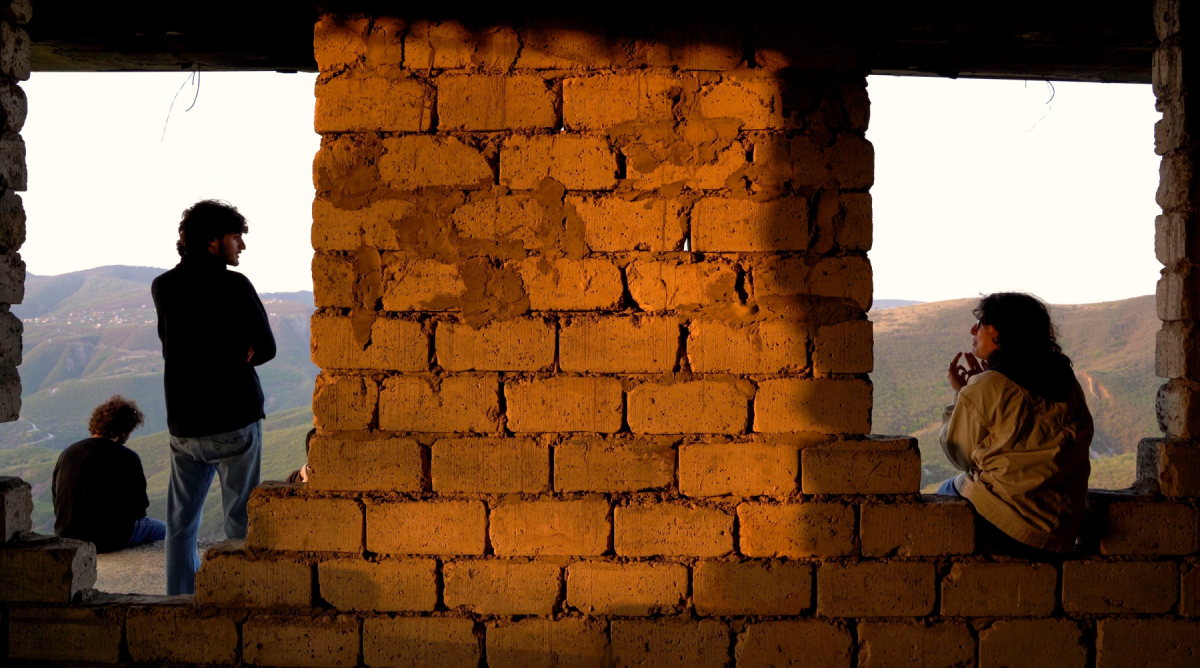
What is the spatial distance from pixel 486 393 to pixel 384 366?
1.11 feet

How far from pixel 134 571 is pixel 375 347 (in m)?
2.80

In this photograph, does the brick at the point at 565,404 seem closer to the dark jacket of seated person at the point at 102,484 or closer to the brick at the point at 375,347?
the brick at the point at 375,347

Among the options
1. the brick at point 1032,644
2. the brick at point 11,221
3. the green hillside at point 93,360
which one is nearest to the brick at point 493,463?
the brick at point 1032,644

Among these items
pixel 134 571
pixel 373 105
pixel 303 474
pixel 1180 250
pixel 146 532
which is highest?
pixel 373 105

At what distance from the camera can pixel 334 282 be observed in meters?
2.34

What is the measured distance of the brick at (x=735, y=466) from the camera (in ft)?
7.67

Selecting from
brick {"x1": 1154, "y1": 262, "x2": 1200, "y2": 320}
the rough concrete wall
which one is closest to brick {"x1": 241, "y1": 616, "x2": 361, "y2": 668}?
the rough concrete wall

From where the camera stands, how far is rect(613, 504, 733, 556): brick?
233 centimetres

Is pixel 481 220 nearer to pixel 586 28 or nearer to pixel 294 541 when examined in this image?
pixel 586 28

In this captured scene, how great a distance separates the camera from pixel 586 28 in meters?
2.35

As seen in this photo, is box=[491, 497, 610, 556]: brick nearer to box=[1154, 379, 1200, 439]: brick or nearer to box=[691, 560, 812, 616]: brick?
box=[691, 560, 812, 616]: brick

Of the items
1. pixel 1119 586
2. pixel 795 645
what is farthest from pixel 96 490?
pixel 1119 586

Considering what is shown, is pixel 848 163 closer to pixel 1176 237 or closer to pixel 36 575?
pixel 1176 237

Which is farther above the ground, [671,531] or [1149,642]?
[671,531]
